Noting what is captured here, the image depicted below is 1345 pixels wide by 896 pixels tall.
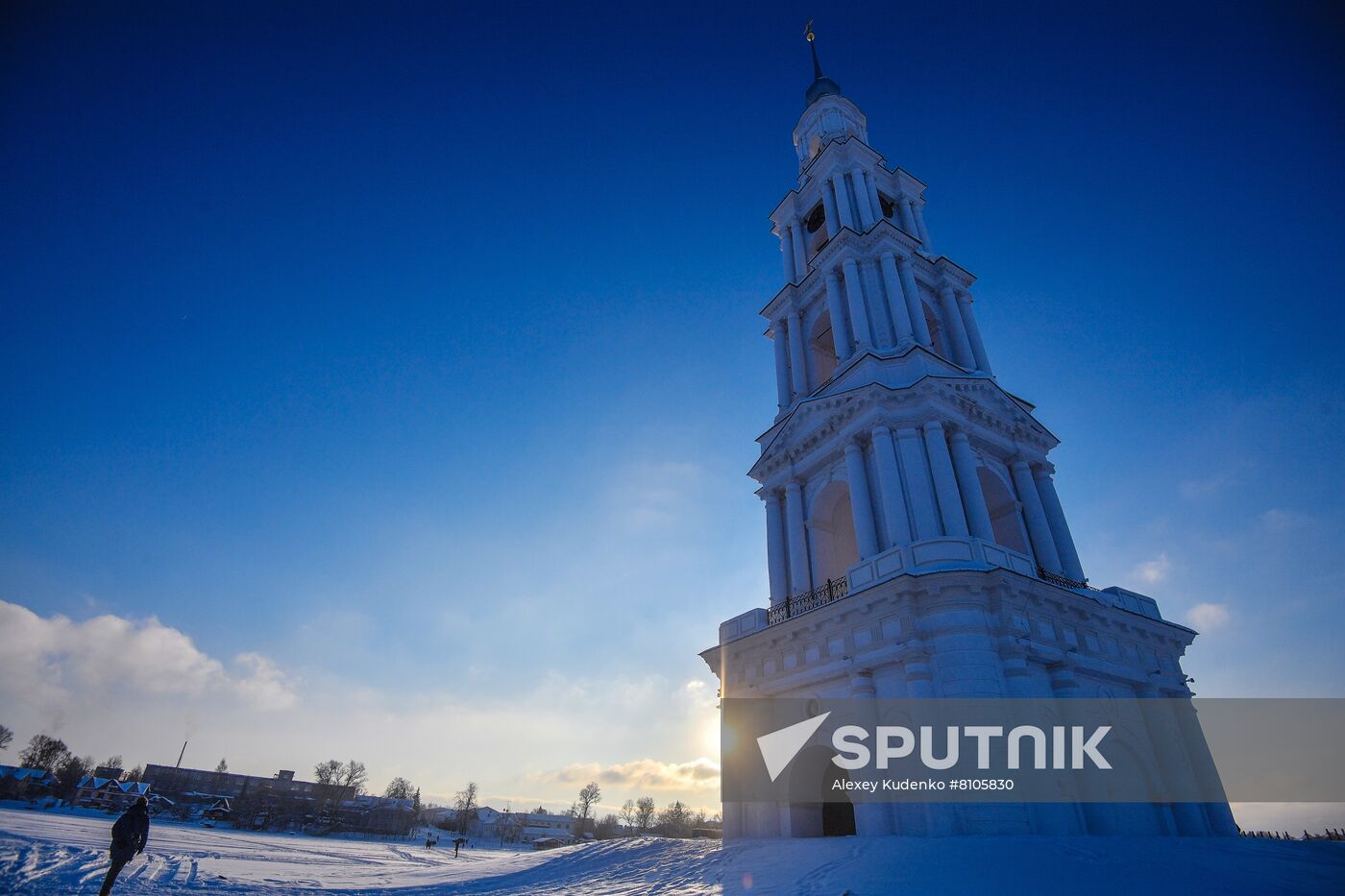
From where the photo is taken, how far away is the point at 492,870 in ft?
55.6

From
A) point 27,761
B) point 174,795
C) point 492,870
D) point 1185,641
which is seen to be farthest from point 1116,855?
point 27,761

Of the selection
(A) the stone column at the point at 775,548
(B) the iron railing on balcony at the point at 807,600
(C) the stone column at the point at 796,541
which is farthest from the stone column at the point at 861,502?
(A) the stone column at the point at 775,548

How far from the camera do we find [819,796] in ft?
58.2

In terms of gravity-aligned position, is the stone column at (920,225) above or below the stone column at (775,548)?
above

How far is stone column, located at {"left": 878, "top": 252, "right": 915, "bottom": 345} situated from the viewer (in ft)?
79.8

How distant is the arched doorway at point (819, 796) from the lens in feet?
57.0

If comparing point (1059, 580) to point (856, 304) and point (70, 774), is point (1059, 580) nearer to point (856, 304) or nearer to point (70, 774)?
point (856, 304)

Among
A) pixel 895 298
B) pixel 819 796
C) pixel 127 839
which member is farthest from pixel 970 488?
pixel 127 839

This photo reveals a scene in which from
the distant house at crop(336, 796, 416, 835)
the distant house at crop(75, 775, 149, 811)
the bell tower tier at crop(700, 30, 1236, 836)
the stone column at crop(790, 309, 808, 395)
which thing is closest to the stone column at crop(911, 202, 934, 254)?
the bell tower tier at crop(700, 30, 1236, 836)

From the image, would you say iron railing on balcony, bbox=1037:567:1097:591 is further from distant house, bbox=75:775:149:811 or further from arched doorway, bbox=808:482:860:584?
distant house, bbox=75:775:149:811

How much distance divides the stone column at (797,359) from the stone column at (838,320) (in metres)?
1.83

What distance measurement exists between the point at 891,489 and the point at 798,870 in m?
11.7

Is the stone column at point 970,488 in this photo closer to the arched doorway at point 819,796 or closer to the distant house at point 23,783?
the arched doorway at point 819,796

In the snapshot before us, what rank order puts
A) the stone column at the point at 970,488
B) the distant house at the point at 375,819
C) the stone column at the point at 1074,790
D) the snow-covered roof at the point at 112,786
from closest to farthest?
the stone column at the point at 1074,790
the stone column at the point at 970,488
the distant house at the point at 375,819
the snow-covered roof at the point at 112,786
